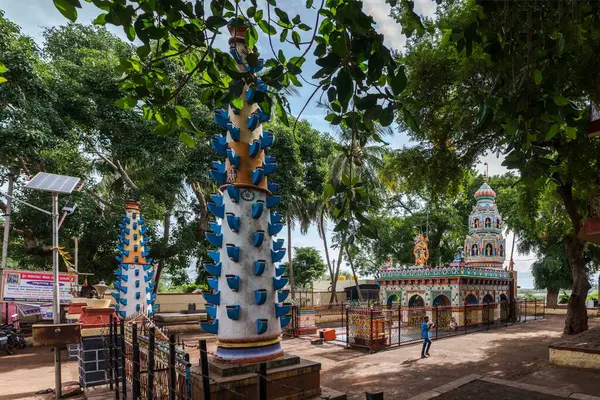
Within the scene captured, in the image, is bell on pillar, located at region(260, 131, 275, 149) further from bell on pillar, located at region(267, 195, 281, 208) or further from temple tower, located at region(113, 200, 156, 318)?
temple tower, located at region(113, 200, 156, 318)

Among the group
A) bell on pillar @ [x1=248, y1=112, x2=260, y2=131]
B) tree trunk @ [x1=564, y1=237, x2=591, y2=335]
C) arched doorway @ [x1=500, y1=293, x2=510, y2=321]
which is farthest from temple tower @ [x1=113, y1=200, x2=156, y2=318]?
arched doorway @ [x1=500, y1=293, x2=510, y2=321]

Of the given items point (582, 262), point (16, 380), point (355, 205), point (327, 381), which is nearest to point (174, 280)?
point (16, 380)

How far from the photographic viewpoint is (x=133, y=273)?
36.1 feet

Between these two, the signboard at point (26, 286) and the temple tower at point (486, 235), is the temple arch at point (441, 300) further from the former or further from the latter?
the signboard at point (26, 286)

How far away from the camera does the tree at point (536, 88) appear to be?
2811mm

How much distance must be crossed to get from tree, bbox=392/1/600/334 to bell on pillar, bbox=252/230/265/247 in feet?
9.20

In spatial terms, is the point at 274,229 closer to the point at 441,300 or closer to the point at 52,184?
the point at 52,184

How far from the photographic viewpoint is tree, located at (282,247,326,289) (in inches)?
1617

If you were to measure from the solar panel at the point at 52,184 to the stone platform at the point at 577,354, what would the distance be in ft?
40.9

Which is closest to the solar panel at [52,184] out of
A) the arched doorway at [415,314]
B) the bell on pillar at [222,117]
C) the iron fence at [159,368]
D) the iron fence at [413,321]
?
the iron fence at [159,368]

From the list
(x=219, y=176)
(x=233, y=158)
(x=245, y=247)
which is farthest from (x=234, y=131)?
(x=245, y=247)

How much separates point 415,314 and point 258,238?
17.4m

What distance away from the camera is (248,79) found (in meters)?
2.74

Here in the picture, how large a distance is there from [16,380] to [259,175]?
10.2m
